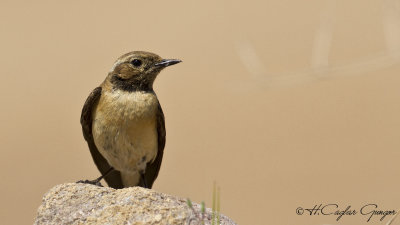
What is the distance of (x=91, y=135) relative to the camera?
26.7 feet

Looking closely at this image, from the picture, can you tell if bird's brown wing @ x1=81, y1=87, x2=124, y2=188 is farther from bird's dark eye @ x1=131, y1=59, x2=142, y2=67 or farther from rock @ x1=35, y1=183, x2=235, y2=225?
rock @ x1=35, y1=183, x2=235, y2=225

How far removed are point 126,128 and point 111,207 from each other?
6.98 ft

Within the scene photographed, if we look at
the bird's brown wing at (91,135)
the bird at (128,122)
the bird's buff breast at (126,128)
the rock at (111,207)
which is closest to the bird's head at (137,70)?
the bird at (128,122)

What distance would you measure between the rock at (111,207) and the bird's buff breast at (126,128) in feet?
5.49

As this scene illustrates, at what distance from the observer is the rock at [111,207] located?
18.0ft

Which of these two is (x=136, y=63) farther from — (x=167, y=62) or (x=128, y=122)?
(x=128, y=122)

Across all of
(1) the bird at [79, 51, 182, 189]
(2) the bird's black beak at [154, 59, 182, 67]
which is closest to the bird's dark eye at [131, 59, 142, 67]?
(1) the bird at [79, 51, 182, 189]

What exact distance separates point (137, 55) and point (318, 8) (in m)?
16.3

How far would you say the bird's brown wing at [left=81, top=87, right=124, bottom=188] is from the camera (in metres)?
8.02

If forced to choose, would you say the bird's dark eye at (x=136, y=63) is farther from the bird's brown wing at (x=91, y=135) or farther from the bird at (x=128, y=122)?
the bird's brown wing at (x=91, y=135)

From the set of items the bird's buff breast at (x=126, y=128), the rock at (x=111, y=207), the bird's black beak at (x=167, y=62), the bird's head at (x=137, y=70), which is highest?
the bird's black beak at (x=167, y=62)

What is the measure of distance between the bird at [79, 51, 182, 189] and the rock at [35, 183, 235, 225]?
1.61 m

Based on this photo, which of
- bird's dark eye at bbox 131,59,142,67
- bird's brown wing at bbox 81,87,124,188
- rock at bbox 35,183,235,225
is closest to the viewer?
rock at bbox 35,183,235,225

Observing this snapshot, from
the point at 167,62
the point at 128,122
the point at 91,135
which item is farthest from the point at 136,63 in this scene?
the point at 91,135
